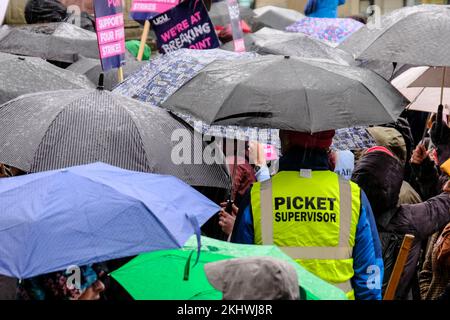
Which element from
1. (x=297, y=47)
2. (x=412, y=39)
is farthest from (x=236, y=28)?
(x=412, y=39)

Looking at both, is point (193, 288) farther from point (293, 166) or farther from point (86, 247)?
point (293, 166)

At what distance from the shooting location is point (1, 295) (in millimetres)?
4738

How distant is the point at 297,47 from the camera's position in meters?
9.83

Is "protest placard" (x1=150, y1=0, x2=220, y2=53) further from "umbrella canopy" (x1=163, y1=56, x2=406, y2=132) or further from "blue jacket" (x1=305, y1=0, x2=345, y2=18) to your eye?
"blue jacket" (x1=305, y1=0, x2=345, y2=18)

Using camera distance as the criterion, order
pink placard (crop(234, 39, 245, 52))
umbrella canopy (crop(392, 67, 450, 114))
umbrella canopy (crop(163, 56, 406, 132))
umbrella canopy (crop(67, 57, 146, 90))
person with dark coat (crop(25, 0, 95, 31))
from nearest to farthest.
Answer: umbrella canopy (crop(163, 56, 406, 132)) < umbrella canopy (crop(392, 67, 450, 114)) < umbrella canopy (crop(67, 57, 146, 90)) < pink placard (crop(234, 39, 245, 52)) < person with dark coat (crop(25, 0, 95, 31))

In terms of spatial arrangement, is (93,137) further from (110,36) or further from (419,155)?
(419,155)

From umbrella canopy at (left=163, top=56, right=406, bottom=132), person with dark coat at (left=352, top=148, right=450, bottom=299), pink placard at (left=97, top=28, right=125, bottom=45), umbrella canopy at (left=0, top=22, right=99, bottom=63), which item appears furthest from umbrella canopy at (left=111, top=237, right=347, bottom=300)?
umbrella canopy at (left=0, top=22, right=99, bottom=63)

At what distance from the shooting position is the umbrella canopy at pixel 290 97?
5582 mm

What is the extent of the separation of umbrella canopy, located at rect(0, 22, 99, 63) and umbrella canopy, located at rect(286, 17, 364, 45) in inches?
108

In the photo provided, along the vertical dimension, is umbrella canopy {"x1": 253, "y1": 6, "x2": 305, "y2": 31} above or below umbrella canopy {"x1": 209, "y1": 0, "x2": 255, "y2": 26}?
below

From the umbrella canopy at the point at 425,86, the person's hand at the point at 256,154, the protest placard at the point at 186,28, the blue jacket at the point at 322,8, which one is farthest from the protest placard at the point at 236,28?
the blue jacket at the point at 322,8

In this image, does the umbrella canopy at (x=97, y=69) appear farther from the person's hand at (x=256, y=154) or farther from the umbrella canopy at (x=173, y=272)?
the umbrella canopy at (x=173, y=272)

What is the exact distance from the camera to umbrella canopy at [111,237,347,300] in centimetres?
464

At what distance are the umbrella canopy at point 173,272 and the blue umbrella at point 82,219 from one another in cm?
16
